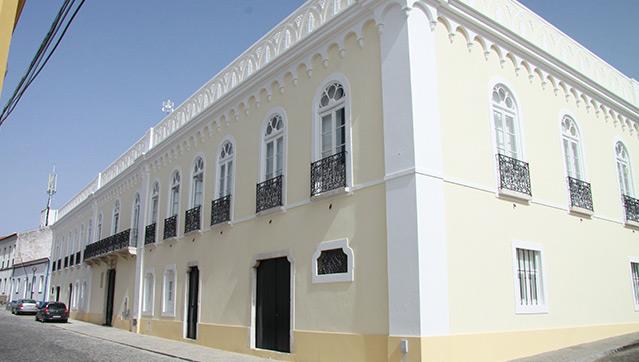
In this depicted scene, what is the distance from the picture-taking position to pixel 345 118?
11.4 metres

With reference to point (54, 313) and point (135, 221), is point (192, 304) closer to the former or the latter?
point (135, 221)

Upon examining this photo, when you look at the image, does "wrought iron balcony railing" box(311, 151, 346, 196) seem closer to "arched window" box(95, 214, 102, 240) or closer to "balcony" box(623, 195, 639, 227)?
"balcony" box(623, 195, 639, 227)

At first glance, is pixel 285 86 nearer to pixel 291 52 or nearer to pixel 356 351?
pixel 291 52

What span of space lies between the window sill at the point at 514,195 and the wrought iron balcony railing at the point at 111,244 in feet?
54.8

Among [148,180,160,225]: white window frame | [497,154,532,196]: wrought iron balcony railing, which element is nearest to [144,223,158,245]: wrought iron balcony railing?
[148,180,160,225]: white window frame

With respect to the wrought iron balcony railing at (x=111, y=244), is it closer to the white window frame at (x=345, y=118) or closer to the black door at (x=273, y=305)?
the black door at (x=273, y=305)

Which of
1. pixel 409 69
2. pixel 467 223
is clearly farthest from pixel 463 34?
pixel 467 223

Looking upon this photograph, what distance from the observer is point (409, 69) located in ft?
32.4

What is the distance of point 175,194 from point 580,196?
13410mm

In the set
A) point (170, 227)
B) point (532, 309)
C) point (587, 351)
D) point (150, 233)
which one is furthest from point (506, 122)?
point (150, 233)

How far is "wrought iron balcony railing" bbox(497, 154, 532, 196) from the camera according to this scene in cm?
1114

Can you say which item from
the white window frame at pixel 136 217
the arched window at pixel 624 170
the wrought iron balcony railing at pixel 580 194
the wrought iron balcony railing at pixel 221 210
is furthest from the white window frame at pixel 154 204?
the arched window at pixel 624 170

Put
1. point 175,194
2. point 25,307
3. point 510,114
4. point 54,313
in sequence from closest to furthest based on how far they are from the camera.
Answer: point 510,114
point 175,194
point 54,313
point 25,307

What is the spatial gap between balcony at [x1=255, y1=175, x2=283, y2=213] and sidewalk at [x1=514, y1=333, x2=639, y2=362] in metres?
6.41
